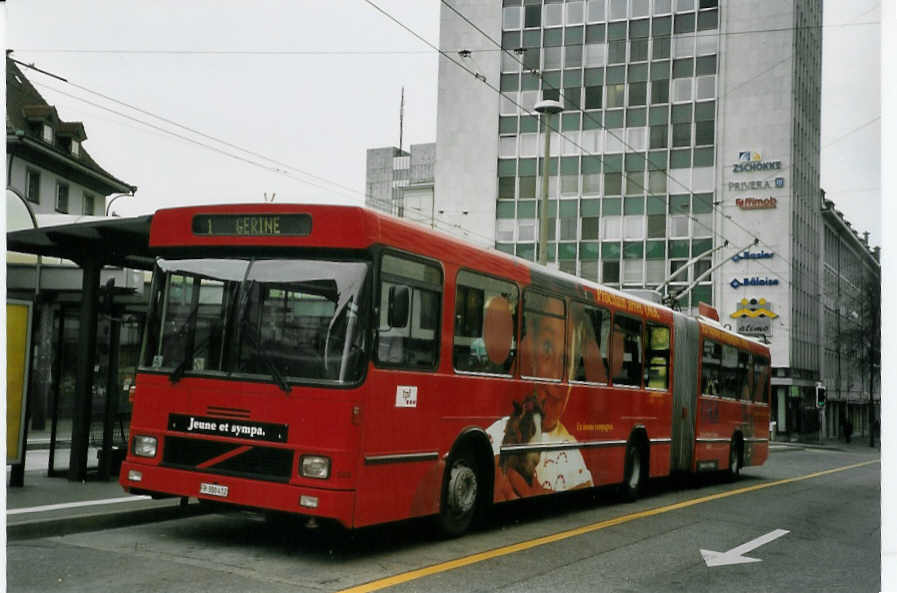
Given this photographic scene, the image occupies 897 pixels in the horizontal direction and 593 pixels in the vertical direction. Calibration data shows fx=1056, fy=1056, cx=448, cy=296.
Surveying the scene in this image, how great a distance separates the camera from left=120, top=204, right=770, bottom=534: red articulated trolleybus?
841cm

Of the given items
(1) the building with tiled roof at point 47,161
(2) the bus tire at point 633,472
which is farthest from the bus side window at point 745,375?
(1) the building with tiled roof at point 47,161

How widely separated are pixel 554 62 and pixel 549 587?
176 ft

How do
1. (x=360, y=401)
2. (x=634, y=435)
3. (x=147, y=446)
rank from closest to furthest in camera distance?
(x=360, y=401), (x=147, y=446), (x=634, y=435)

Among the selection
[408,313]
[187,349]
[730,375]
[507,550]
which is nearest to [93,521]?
[187,349]

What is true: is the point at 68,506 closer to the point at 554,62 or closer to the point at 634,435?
the point at 634,435

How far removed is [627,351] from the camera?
48.7 feet

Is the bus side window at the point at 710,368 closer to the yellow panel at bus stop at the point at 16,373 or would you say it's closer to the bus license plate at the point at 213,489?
the yellow panel at bus stop at the point at 16,373

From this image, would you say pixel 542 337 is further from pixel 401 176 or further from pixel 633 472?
pixel 401 176

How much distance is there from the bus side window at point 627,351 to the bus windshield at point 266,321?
6456 mm

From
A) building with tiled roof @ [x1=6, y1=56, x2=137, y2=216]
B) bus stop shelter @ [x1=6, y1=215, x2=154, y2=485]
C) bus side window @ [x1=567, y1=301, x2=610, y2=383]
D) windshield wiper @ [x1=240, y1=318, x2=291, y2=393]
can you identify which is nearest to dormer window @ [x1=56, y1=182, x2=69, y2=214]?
building with tiled roof @ [x1=6, y1=56, x2=137, y2=216]

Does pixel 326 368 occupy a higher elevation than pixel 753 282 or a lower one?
lower

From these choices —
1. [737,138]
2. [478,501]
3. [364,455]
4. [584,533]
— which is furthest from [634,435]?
[737,138]

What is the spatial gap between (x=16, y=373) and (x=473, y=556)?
212 inches
